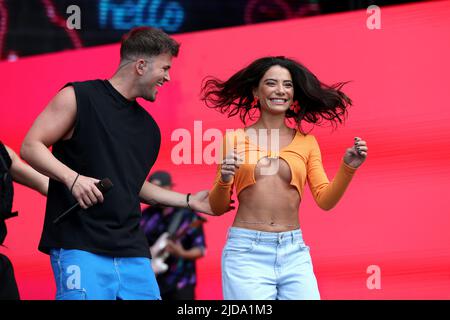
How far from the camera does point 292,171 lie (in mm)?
4574

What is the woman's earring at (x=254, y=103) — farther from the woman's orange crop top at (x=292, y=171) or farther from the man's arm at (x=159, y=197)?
the man's arm at (x=159, y=197)

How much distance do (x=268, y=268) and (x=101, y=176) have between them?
0.85 m

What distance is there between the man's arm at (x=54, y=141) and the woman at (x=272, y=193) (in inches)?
25.3

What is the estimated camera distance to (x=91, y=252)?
4.12 m

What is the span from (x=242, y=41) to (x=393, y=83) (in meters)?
1.07

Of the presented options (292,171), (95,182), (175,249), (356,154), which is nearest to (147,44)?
(95,182)

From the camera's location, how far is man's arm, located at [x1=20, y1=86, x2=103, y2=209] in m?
3.96

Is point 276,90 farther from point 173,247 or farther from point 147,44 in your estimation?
point 173,247

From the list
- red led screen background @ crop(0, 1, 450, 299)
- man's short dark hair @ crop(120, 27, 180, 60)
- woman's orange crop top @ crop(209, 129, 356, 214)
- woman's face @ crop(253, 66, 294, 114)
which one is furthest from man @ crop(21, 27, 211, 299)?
red led screen background @ crop(0, 1, 450, 299)

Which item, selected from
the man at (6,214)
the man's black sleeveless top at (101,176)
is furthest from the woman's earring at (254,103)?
the man at (6,214)

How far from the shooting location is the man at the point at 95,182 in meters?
4.10
